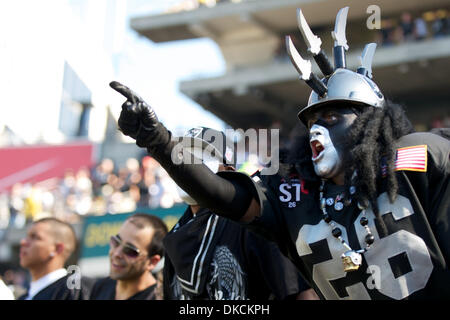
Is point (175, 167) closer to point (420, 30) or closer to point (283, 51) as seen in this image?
point (420, 30)

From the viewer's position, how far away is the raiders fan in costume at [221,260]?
3.69m

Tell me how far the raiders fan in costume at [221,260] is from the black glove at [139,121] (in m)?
1.11

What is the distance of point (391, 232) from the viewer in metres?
2.77

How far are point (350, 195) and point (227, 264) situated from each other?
1.05 m

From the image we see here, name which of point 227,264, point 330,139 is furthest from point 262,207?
point 227,264

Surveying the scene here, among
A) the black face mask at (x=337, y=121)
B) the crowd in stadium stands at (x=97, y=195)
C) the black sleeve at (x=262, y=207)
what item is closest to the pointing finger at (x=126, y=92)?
the black sleeve at (x=262, y=207)

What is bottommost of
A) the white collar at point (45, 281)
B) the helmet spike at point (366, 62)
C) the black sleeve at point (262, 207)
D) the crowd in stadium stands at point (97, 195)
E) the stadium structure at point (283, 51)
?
the white collar at point (45, 281)

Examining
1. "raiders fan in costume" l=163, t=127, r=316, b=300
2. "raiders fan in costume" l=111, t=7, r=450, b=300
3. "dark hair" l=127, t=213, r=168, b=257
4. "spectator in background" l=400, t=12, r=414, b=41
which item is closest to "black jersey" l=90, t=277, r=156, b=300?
"dark hair" l=127, t=213, r=168, b=257

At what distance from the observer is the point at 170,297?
4.11m

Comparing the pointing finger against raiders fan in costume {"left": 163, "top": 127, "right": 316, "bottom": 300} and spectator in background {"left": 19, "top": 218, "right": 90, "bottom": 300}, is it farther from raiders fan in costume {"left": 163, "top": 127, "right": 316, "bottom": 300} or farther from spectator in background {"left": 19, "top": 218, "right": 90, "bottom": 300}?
spectator in background {"left": 19, "top": 218, "right": 90, "bottom": 300}

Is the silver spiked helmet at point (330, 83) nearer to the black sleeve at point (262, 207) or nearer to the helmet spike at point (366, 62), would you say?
the helmet spike at point (366, 62)
